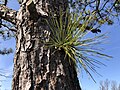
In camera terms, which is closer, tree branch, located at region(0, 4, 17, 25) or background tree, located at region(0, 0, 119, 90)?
background tree, located at region(0, 0, 119, 90)

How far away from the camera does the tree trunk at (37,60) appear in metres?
0.92

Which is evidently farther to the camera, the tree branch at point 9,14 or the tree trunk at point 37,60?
the tree branch at point 9,14

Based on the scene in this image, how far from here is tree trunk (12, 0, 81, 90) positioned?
3.03ft

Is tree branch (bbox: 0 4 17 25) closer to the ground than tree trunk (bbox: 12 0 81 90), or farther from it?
farther from it

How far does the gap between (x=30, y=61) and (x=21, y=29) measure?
0.18 meters

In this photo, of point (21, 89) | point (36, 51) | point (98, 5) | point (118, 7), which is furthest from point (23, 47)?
point (118, 7)

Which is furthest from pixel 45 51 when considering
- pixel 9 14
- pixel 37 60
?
pixel 9 14

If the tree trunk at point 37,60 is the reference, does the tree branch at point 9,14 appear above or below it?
above

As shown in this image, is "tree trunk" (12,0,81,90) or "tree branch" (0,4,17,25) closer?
"tree trunk" (12,0,81,90)

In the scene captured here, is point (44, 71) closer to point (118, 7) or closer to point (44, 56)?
point (44, 56)

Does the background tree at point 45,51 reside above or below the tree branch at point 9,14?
below

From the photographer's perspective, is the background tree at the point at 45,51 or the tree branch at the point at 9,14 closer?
the background tree at the point at 45,51

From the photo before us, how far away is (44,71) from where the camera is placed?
36.7 inches

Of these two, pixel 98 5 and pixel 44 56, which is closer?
pixel 44 56
